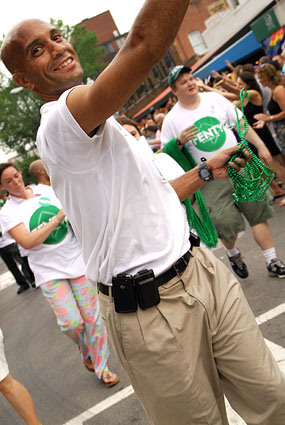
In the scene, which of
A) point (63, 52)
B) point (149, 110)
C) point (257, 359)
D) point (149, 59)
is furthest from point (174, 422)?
point (149, 110)

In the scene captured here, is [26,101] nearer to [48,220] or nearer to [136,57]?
[48,220]

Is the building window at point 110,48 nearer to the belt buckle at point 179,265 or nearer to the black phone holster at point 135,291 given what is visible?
the belt buckle at point 179,265

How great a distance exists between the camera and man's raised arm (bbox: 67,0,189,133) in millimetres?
1286

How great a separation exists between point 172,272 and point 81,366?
10.0ft

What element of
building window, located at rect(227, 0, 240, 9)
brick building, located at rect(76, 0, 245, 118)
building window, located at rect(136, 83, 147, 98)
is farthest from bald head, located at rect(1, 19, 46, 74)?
building window, located at rect(136, 83, 147, 98)

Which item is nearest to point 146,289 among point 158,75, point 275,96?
point 275,96

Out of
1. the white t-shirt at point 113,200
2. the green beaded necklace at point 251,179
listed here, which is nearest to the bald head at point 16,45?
the white t-shirt at point 113,200

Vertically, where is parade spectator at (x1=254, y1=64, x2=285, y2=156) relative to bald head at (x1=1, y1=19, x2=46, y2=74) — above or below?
below

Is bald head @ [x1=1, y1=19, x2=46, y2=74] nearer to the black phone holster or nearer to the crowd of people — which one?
the crowd of people

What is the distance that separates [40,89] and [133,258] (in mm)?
771

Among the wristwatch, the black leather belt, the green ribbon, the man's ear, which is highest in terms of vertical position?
the man's ear

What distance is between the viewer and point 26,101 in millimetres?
34562

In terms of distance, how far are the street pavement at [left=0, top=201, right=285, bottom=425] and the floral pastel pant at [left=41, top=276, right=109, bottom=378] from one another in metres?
0.32

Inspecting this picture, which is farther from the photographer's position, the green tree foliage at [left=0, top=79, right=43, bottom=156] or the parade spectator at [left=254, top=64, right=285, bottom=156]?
the green tree foliage at [left=0, top=79, right=43, bottom=156]
